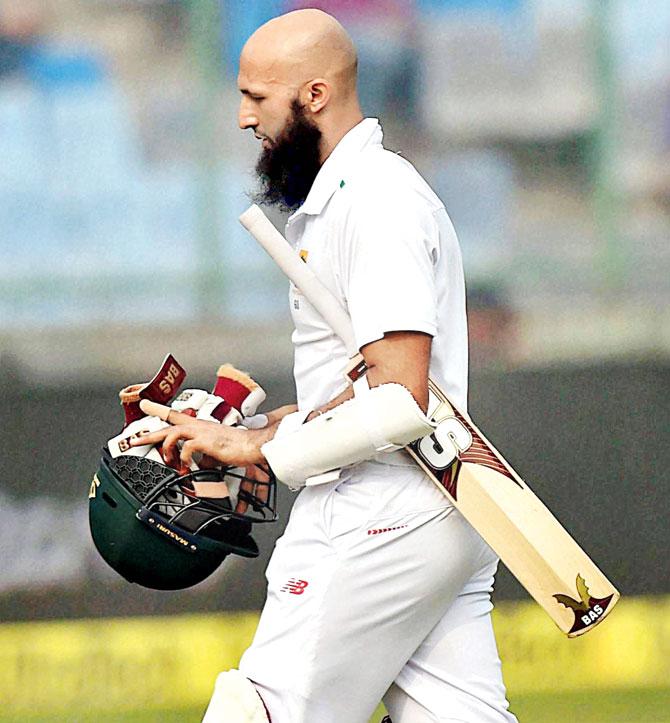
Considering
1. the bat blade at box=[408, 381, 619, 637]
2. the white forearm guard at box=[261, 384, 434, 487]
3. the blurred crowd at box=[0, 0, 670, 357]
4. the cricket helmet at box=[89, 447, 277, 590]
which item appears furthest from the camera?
the blurred crowd at box=[0, 0, 670, 357]

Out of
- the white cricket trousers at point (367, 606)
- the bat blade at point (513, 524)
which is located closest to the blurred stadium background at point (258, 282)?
the white cricket trousers at point (367, 606)

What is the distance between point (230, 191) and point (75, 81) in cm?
55

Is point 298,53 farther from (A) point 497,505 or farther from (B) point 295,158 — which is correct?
(A) point 497,505

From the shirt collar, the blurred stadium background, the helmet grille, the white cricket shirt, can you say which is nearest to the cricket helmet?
the helmet grille

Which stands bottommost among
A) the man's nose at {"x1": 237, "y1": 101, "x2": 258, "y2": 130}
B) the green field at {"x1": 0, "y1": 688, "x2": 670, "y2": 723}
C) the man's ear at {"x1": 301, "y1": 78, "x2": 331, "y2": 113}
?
the green field at {"x1": 0, "y1": 688, "x2": 670, "y2": 723}

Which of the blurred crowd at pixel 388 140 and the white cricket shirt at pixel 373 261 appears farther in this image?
the blurred crowd at pixel 388 140

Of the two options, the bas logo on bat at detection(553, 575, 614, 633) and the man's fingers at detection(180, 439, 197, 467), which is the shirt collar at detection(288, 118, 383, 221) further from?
the bas logo on bat at detection(553, 575, 614, 633)

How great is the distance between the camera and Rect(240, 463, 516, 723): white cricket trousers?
246 cm

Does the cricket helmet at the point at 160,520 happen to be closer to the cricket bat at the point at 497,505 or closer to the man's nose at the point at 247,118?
the cricket bat at the point at 497,505

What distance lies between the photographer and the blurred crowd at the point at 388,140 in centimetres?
437

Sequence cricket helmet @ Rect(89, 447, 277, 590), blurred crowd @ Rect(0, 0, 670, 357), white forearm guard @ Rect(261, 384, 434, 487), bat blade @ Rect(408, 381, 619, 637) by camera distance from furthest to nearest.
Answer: blurred crowd @ Rect(0, 0, 670, 357) < cricket helmet @ Rect(89, 447, 277, 590) < bat blade @ Rect(408, 381, 619, 637) < white forearm guard @ Rect(261, 384, 434, 487)

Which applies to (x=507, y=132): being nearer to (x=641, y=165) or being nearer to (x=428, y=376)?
(x=641, y=165)

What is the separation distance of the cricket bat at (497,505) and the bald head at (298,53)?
0.30 metres

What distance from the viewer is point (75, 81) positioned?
4.37 meters
